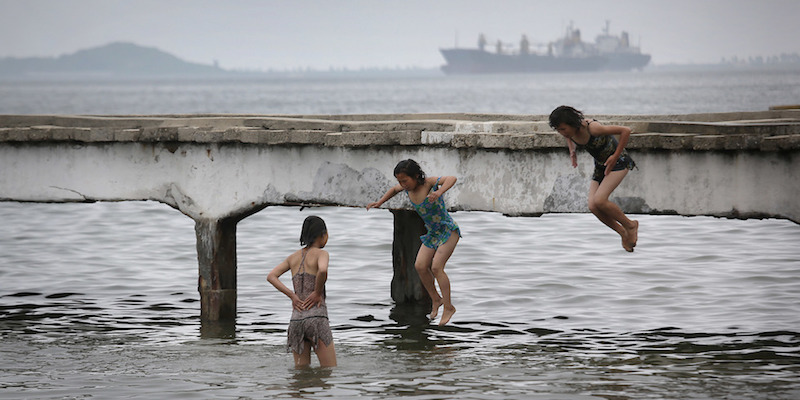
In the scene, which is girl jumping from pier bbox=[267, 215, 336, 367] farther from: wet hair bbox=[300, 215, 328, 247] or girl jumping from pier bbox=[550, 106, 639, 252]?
girl jumping from pier bbox=[550, 106, 639, 252]

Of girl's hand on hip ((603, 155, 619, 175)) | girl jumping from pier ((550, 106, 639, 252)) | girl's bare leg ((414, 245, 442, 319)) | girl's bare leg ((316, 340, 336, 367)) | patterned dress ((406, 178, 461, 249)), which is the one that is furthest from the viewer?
girl's bare leg ((414, 245, 442, 319))

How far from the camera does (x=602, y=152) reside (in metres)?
10.0

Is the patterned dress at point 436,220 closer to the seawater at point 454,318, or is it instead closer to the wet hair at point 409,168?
the wet hair at point 409,168

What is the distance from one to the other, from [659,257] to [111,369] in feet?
40.3

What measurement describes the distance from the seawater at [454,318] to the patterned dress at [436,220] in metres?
1.28

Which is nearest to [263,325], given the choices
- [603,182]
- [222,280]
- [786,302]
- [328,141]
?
[222,280]

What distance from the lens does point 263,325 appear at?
45.8 feet

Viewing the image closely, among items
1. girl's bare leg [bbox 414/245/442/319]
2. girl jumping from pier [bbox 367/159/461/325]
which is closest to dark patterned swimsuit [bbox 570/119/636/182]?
girl jumping from pier [bbox 367/159/461/325]

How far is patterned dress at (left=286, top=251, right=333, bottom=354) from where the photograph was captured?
961cm

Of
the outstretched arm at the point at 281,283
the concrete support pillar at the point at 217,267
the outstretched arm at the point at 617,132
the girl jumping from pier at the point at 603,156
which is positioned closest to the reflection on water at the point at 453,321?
the concrete support pillar at the point at 217,267

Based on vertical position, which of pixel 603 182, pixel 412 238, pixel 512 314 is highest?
pixel 603 182

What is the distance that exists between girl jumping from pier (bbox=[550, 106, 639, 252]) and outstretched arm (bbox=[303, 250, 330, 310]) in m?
2.28

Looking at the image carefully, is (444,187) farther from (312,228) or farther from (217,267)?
(217,267)

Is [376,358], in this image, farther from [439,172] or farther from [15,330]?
[15,330]
